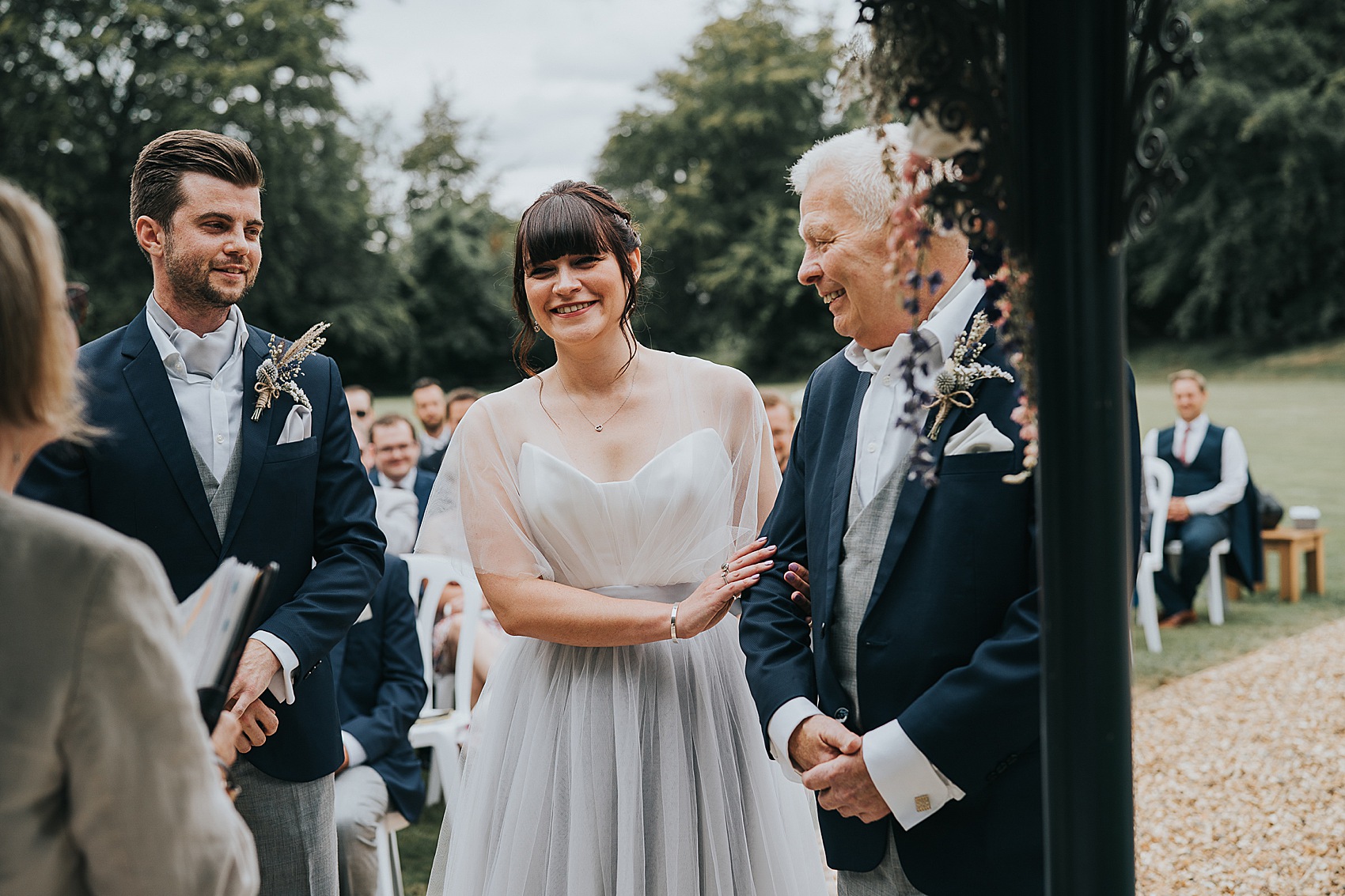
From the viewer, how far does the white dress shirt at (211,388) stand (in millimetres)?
2717

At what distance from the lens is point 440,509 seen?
333 centimetres

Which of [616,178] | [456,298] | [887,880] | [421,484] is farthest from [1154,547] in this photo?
[616,178]

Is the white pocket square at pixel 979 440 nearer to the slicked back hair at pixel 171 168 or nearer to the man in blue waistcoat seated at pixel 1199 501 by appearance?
the slicked back hair at pixel 171 168

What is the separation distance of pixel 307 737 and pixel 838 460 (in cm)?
153

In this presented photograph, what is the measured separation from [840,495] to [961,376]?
14.3 inches

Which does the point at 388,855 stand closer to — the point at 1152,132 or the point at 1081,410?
the point at 1081,410

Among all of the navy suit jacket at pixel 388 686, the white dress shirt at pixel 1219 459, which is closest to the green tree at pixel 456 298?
the white dress shirt at pixel 1219 459

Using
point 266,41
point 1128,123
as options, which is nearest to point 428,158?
point 266,41

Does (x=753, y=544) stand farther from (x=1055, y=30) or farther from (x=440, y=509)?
(x=1055, y=30)

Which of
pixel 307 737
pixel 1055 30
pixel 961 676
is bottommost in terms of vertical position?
pixel 307 737

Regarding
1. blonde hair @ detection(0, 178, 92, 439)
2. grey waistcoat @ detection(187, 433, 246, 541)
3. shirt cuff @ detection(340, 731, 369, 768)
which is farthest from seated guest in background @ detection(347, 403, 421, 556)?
blonde hair @ detection(0, 178, 92, 439)

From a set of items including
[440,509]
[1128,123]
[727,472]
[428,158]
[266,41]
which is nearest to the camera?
[1128,123]

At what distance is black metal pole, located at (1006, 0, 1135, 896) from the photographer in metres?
1.51

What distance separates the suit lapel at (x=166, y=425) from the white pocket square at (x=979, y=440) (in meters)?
1.75
